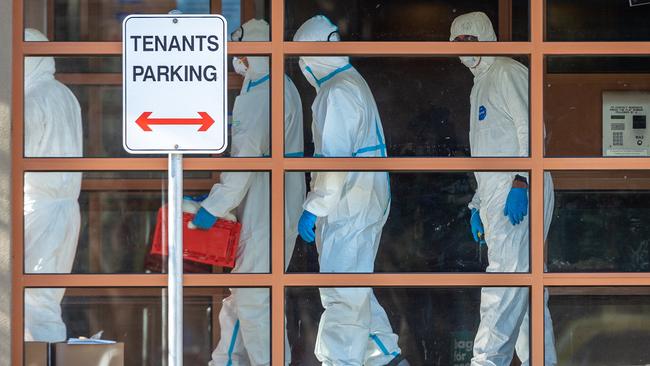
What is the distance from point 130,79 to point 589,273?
2.65 m

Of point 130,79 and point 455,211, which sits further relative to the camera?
point 455,211

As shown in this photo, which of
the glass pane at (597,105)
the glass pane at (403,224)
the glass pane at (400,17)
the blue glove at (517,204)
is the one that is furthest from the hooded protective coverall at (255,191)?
the glass pane at (597,105)

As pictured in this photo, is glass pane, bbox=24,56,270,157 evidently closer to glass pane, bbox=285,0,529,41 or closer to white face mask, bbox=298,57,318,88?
white face mask, bbox=298,57,318,88

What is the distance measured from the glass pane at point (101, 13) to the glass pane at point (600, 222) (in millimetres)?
1789

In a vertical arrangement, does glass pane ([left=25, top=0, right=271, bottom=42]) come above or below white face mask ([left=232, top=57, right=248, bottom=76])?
above

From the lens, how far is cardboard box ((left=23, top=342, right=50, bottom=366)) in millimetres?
6316

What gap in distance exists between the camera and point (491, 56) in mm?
6441

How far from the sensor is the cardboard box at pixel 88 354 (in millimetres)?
6367

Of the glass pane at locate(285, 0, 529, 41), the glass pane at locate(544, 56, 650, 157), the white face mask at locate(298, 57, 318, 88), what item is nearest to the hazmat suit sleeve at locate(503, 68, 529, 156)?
the glass pane at locate(544, 56, 650, 157)

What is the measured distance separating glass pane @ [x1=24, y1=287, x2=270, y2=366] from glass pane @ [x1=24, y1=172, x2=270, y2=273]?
0.40 feet

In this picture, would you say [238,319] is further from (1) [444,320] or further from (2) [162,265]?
(1) [444,320]

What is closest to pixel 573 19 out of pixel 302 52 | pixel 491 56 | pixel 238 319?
pixel 491 56

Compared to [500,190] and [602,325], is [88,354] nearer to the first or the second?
[500,190]

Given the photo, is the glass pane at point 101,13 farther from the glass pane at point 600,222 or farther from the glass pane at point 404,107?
the glass pane at point 600,222
